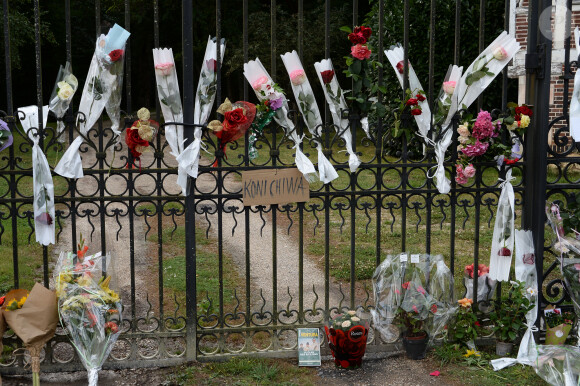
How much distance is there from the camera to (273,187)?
456 centimetres

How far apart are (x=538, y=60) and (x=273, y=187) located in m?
2.11

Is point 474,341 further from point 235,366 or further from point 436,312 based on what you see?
point 235,366

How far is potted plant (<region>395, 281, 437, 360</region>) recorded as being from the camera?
15.1ft

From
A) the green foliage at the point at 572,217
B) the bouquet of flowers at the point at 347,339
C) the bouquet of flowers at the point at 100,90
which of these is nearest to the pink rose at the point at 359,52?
the bouquet of flowers at the point at 100,90

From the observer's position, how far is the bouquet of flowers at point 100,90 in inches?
169

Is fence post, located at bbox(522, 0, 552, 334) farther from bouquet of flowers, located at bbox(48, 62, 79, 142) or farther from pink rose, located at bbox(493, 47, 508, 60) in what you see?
bouquet of flowers, located at bbox(48, 62, 79, 142)

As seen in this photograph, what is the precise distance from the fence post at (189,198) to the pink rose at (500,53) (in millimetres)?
2155

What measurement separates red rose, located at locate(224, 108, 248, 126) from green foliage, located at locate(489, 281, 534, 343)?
229 cm

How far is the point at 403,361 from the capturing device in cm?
469

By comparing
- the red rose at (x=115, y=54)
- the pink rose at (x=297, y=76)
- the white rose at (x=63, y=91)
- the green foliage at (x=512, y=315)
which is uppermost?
the red rose at (x=115, y=54)

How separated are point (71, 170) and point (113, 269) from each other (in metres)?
0.72

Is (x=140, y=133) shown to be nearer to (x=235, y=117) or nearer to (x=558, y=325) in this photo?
(x=235, y=117)

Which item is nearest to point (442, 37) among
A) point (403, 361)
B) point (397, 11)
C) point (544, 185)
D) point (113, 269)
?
point (397, 11)

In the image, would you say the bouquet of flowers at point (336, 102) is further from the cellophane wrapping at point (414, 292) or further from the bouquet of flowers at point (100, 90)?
the bouquet of flowers at point (100, 90)
